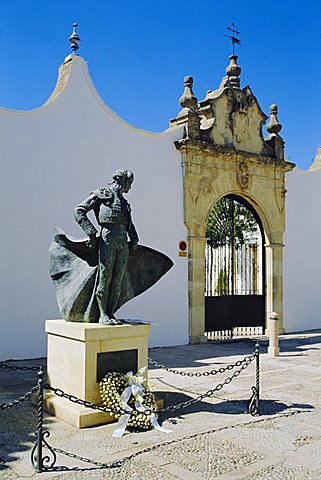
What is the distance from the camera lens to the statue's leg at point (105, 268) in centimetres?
589

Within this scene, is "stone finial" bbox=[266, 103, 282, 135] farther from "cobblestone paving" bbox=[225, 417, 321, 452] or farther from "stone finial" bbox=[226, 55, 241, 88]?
"cobblestone paving" bbox=[225, 417, 321, 452]

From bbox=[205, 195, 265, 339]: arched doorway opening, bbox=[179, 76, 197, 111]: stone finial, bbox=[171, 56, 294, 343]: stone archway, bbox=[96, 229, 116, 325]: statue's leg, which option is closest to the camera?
bbox=[96, 229, 116, 325]: statue's leg

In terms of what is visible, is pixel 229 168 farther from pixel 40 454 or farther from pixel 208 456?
pixel 40 454

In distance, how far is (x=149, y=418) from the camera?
210 inches

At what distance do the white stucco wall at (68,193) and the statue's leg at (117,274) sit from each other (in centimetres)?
378

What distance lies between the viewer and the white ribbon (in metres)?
5.19

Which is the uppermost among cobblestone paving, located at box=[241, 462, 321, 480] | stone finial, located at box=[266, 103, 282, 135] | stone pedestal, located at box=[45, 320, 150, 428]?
stone finial, located at box=[266, 103, 282, 135]

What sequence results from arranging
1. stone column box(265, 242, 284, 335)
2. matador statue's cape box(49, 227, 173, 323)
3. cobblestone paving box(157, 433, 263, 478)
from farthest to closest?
stone column box(265, 242, 284, 335) < matador statue's cape box(49, 227, 173, 323) < cobblestone paving box(157, 433, 263, 478)

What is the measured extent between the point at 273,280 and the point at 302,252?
1.75 meters

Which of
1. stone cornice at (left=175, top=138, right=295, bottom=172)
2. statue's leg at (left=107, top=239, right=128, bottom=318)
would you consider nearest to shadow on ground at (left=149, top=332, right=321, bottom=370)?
statue's leg at (left=107, top=239, right=128, bottom=318)

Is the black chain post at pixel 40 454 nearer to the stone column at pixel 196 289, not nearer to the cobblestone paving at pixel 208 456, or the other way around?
the cobblestone paving at pixel 208 456

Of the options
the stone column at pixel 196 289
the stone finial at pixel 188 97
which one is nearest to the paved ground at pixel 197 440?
the stone column at pixel 196 289

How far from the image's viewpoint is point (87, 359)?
5590 mm

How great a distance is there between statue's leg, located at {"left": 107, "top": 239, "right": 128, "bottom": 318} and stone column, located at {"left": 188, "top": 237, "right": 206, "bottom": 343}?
5963 millimetres
